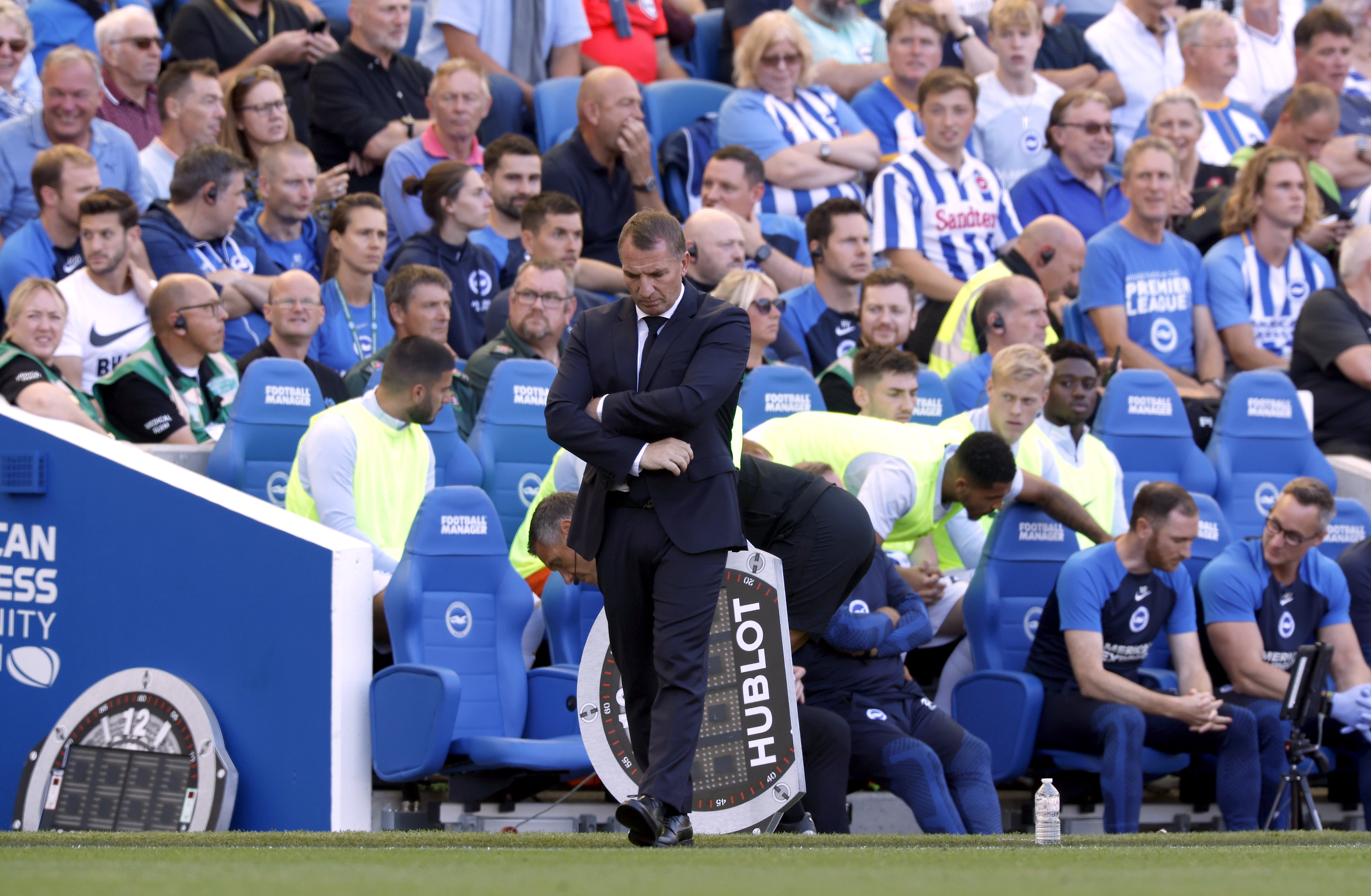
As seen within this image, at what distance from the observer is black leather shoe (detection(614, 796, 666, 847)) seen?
4008mm

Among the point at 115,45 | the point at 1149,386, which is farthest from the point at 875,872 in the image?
the point at 115,45

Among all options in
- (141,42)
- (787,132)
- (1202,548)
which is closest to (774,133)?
(787,132)

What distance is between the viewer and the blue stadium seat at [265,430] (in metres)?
6.75

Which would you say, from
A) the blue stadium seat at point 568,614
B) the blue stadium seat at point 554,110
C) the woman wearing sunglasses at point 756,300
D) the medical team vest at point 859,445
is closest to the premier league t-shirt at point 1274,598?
the medical team vest at point 859,445

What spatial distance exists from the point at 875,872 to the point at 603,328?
1.63 metres

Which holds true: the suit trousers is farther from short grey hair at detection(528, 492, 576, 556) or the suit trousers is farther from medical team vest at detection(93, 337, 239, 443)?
medical team vest at detection(93, 337, 239, 443)

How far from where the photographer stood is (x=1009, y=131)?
10398mm

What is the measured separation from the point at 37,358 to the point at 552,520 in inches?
89.7

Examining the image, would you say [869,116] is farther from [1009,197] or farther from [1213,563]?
[1213,563]

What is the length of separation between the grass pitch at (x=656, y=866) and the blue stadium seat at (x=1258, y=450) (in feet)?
12.3

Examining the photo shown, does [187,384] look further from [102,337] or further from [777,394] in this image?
[777,394]

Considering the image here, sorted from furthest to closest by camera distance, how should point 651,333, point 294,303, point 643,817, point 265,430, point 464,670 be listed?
point 294,303 < point 265,430 < point 464,670 < point 651,333 < point 643,817

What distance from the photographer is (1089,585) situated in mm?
6609

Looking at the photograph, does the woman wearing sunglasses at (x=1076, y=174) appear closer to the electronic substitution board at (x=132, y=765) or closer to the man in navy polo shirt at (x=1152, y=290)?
the man in navy polo shirt at (x=1152, y=290)
